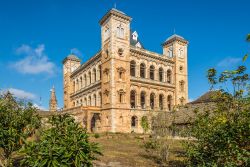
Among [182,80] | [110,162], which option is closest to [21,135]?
[110,162]

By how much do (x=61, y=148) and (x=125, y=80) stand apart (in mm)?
35490

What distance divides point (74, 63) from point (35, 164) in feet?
188

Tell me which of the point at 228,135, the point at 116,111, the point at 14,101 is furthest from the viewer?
the point at 116,111

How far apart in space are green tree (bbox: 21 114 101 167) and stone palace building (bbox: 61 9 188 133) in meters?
29.0

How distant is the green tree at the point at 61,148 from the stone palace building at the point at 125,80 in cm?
2904

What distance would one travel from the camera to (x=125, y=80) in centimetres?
4281

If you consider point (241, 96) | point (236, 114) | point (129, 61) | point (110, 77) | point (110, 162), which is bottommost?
point (110, 162)

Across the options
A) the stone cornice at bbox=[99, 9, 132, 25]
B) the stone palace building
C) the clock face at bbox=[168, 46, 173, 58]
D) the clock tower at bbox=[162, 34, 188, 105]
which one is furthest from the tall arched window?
the stone cornice at bbox=[99, 9, 132, 25]

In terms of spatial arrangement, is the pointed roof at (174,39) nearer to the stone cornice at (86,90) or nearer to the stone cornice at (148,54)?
the stone cornice at (148,54)

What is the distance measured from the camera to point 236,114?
7.70 metres

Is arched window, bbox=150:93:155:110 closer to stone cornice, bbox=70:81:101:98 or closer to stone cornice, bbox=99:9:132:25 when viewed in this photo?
stone cornice, bbox=70:81:101:98

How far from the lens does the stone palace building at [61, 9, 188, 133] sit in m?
41.4

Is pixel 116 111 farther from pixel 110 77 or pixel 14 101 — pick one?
pixel 14 101

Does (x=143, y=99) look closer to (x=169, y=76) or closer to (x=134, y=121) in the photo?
(x=134, y=121)
